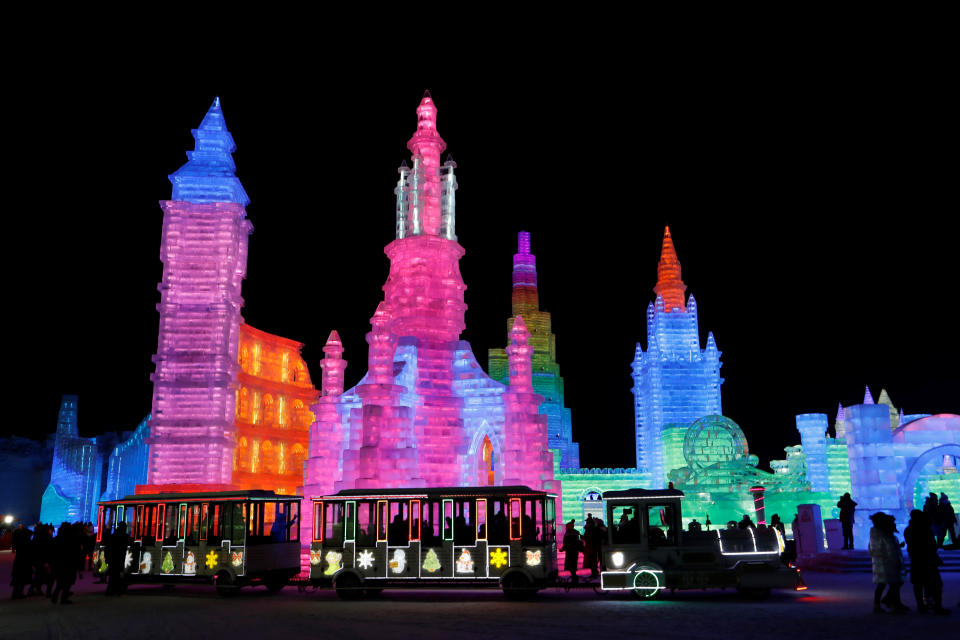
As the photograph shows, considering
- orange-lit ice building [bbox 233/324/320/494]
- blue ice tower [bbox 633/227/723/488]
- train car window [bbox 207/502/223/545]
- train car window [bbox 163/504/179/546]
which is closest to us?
train car window [bbox 207/502/223/545]

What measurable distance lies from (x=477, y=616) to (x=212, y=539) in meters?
8.46

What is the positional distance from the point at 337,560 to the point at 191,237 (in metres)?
29.4

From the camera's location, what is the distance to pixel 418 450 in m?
32.2

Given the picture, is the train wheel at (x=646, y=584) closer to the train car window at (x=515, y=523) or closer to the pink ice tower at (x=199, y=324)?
the train car window at (x=515, y=523)

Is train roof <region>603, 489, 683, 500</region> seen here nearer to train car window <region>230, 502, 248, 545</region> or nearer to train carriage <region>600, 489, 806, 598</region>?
train carriage <region>600, 489, 806, 598</region>

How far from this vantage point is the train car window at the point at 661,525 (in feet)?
58.9

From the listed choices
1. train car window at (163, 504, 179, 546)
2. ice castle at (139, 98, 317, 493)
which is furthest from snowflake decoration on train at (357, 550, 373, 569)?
ice castle at (139, 98, 317, 493)

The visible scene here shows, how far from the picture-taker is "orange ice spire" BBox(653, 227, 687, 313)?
254 feet

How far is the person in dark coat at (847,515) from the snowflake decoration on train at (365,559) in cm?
1529

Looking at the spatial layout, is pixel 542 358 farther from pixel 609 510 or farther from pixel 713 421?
pixel 609 510

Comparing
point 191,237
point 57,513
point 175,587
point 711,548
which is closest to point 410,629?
point 711,548

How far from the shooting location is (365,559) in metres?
19.2

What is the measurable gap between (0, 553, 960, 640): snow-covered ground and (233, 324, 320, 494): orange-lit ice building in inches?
1122

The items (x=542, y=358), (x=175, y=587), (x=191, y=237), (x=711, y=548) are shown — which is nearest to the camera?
(x=711, y=548)
